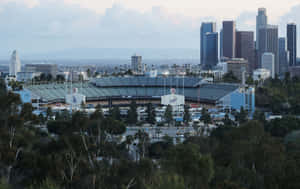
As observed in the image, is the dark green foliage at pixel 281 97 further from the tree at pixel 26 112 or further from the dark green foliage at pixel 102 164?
the tree at pixel 26 112

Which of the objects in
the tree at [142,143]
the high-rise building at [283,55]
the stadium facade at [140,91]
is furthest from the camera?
the high-rise building at [283,55]

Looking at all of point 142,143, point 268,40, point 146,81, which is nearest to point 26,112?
point 142,143

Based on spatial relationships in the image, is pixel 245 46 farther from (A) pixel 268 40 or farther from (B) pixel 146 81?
(B) pixel 146 81

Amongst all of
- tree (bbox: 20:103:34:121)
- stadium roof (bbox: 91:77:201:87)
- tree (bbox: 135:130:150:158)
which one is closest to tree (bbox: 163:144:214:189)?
tree (bbox: 20:103:34:121)

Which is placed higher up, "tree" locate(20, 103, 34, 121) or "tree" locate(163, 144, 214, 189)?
"tree" locate(20, 103, 34, 121)

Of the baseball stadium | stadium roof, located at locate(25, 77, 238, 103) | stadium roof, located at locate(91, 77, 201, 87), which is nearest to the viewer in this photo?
the baseball stadium

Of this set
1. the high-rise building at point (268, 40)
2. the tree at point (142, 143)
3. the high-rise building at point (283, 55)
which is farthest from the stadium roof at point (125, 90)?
the high-rise building at point (268, 40)

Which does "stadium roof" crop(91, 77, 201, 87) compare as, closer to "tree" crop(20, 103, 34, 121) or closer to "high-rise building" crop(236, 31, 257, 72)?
"tree" crop(20, 103, 34, 121)
